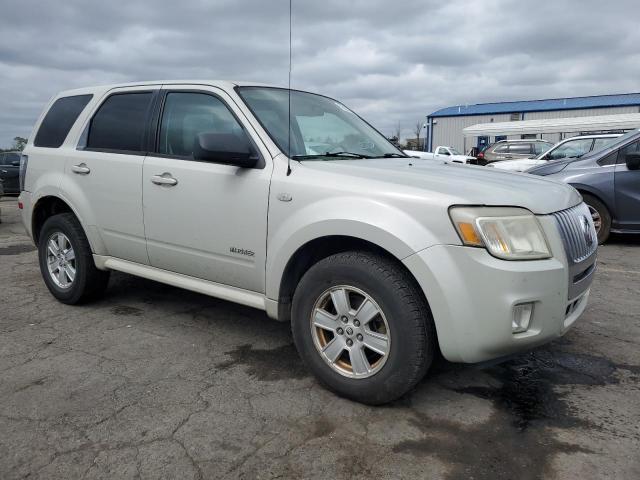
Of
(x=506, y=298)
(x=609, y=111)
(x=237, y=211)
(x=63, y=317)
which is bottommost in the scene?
(x=63, y=317)

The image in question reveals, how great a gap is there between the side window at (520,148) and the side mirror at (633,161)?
36.9ft

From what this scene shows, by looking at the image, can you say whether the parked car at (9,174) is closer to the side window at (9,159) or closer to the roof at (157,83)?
the side window at (9,159)

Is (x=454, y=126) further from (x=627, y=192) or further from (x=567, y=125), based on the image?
(x=627, y=192)

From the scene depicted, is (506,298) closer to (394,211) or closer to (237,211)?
(394,211)

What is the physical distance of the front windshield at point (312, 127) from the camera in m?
3.42

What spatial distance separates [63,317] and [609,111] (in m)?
46.1

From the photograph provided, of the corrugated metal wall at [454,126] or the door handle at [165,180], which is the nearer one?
the door handle at [165,180]

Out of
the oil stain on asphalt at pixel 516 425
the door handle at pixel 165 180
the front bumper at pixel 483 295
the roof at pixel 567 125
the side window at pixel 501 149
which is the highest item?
the roof at pixel 567 125

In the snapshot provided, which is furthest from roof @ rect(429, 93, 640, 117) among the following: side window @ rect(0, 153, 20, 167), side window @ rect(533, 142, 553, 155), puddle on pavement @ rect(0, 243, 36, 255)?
puddle on pavement @ rect(0, 243, 36, 255)

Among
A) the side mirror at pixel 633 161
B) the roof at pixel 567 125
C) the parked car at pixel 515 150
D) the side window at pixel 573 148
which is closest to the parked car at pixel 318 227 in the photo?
the side mirror at pixel 633 161

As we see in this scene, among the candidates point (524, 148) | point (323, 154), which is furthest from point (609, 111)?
point (323, 154)

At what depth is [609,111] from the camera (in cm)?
4178

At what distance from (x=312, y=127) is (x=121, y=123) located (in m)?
1.55

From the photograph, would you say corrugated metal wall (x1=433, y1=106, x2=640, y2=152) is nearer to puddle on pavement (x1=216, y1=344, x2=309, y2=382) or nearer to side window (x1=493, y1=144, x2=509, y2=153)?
side window (x1=493, y1=144, x2=509, y2=153)
